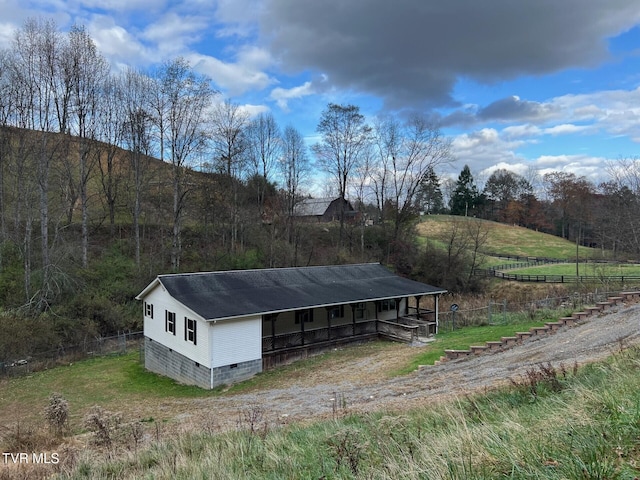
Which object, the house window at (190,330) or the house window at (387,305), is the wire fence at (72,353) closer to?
the house window at (190,330)

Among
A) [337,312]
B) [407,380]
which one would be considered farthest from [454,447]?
[337,312]

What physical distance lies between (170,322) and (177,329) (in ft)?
2.70

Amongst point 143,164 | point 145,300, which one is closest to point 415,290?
point 145,300

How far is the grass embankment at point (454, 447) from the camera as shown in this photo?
128 inches

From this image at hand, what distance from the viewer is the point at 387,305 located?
963 inches

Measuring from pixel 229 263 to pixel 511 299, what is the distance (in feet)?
75.1

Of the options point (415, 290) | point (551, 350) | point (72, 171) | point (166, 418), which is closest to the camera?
point (166, 418)

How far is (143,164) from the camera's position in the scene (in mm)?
32344

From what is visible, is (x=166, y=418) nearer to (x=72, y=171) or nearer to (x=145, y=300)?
(x=145, y=300)

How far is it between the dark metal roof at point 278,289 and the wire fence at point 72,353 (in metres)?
3.92

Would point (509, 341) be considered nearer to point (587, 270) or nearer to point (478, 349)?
point (478, 349)

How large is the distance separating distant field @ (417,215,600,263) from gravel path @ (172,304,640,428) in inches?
1482

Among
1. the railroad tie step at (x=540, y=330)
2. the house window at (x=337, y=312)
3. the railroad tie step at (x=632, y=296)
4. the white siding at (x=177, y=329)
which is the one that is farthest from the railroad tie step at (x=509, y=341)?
the white siding at (x=177, y=329)

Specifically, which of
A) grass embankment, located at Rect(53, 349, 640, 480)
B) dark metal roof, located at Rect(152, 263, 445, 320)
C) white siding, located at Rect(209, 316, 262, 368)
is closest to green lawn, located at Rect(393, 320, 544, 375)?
dark metal roof, located at Rect(152, 263, 445, 320)
